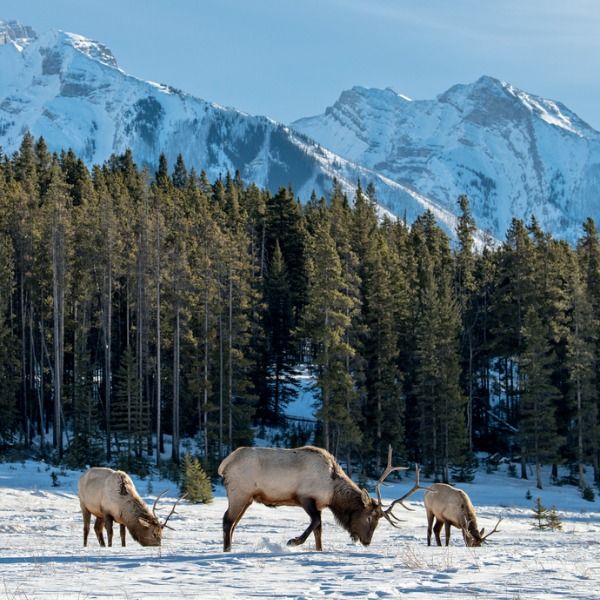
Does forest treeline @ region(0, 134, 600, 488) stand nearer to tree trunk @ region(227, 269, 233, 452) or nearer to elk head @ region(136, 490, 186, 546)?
tree trunk @ region(227, 269, 233, 452)

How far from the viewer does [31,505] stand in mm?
26953

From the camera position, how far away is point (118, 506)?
14992 millimetres

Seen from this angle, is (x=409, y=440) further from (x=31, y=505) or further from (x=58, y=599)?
(x=58, y=599)

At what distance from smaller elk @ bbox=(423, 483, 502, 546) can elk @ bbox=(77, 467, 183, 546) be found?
18.9 ft

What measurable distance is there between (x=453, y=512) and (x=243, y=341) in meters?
29.1

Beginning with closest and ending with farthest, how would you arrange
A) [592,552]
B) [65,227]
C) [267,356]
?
[592,552]
[65,227]
[267,356]

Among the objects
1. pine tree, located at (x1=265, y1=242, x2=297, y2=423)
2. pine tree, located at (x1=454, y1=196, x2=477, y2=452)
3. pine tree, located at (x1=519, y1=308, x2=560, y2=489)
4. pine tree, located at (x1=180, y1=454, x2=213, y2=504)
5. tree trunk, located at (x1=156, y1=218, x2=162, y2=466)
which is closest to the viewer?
pine tree, located at (x1=180, y1=454, x2=213, y2=504)

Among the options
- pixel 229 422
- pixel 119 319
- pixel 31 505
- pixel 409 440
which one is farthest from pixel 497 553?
pixel 119 319

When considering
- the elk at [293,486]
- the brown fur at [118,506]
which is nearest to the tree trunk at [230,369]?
the brown fur at [118,506]

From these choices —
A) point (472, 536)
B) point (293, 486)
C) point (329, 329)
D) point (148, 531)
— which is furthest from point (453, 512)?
point (329, 329)

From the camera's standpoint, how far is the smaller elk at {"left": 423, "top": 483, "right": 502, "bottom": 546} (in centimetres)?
1714

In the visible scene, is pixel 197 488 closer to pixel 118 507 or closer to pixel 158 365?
pixel 158 365

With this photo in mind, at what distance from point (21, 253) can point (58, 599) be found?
41.4m

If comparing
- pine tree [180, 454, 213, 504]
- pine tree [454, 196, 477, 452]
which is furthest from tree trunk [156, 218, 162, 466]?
pine tree [454, 196, 477, 452]
